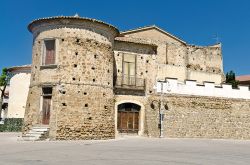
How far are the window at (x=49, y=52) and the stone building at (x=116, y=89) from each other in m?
0.07

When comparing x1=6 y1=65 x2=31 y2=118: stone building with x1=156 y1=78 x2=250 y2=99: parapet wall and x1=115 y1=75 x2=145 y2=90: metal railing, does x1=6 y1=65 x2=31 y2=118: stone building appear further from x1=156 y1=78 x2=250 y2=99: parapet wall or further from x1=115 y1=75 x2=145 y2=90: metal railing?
x1=156 y1=78 x2=250 y2=99: parapet wall

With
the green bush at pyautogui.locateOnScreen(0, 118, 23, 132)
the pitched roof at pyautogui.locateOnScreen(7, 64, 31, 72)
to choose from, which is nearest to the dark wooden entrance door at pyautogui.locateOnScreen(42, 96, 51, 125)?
the green bush at pyautogui.locateOnScreen(0, 118, 23, 132)

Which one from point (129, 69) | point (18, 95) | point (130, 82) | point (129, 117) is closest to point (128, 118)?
point (129, 117)

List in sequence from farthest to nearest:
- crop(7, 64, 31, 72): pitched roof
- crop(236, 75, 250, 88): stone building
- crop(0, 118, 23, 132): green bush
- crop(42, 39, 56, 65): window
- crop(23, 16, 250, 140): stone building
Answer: crop(236, 75, 250, 88): stone building → crop(7, 64, 31, 72): pitched roof → crop(0, 118, 23, 132): green bush → crop(42, 39, 56, 65): window → crop(23, 16, 250, 140): stone building

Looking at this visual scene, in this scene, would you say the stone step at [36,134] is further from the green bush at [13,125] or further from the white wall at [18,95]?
the white wall at [18,95]

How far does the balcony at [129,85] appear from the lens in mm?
25172

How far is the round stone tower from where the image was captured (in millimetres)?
21719

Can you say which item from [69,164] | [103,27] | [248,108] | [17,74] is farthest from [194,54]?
[69,164]

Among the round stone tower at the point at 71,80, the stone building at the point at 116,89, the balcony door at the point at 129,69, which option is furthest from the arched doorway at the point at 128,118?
the balcony door at the point at 129,69

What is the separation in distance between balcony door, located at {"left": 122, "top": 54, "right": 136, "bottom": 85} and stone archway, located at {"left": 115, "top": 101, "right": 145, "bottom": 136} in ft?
5.36

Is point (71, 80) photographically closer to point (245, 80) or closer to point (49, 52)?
point (49, 52)

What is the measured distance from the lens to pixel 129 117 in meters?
25.5

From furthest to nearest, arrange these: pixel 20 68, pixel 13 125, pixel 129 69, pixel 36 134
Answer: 1. pixel 20 68
2. pixel 13 125
3. pixel 129 69
4. pixel 36 134

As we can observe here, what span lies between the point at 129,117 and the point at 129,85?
234 cm
